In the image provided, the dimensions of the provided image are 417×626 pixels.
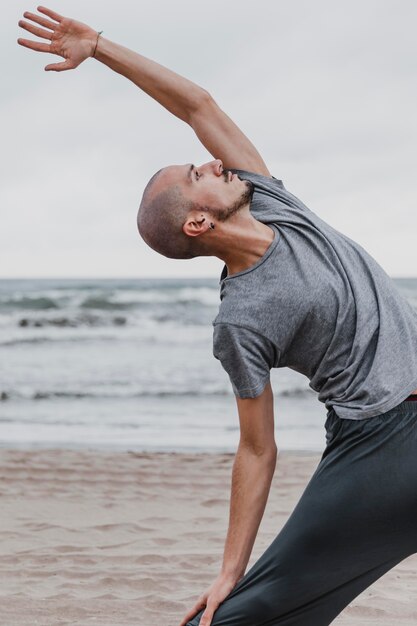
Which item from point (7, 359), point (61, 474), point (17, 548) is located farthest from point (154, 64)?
point (7, 359)

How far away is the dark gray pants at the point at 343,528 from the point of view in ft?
9.00

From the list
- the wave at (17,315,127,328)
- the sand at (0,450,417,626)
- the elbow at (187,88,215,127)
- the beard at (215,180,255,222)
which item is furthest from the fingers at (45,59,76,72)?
the wave at (17,315,127,328)

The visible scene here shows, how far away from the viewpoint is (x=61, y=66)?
10.6 feet

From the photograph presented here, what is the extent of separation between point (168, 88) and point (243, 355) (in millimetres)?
984

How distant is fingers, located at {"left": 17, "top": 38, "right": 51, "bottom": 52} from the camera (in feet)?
10.7

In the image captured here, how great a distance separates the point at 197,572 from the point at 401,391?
3.11 m

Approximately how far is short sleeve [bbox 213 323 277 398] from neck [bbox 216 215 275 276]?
0.20m

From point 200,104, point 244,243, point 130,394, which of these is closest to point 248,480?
point 244,243

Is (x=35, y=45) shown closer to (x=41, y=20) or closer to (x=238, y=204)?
(x=41, y=20)

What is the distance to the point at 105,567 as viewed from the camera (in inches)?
224

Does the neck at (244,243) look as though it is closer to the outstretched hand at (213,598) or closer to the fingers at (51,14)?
the outstretched hand at (213,598)

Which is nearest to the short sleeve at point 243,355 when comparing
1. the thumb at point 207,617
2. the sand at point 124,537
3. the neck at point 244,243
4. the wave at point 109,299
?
the neck at point 244,243

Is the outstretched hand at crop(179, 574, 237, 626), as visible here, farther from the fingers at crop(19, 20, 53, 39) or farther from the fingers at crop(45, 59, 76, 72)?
the fingers at crop(19, 20, 53, 39)

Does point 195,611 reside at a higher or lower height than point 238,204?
lower
